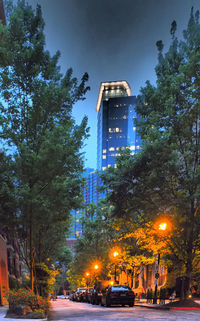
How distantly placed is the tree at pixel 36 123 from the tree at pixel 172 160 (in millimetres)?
4555

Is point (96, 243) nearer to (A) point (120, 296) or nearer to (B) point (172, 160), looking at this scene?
(A) point (120, 296)

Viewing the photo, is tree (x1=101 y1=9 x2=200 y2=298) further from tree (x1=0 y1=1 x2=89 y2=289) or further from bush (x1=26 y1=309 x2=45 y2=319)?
bush (x1=26 y1=309 x2=45 y2=319)

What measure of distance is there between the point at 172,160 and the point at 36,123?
7.95 m

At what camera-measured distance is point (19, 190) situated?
1469cm

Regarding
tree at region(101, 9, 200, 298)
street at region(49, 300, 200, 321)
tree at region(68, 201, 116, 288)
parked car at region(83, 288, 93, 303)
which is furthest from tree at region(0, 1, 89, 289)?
tree at region(68, 201, 116, 288)

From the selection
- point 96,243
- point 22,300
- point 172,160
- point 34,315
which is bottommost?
point 34,315

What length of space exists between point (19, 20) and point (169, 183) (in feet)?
41.0

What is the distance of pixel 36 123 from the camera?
16.7 m

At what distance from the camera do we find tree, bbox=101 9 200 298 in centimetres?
1981

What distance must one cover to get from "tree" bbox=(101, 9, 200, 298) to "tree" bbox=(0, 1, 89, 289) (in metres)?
4.56

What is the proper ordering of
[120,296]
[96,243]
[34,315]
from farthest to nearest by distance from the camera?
[96,243], [120,296], [34,315]

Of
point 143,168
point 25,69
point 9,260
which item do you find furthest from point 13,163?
point 9,260

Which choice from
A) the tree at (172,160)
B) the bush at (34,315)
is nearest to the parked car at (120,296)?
the tree at (172,160)

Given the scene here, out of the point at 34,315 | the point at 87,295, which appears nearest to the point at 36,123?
the point at 34,315
